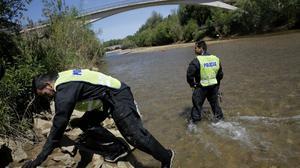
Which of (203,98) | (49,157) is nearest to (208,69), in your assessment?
(203,98)

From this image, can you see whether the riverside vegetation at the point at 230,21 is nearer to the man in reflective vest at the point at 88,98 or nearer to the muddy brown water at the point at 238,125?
the muddy brown water at the point at 238,125

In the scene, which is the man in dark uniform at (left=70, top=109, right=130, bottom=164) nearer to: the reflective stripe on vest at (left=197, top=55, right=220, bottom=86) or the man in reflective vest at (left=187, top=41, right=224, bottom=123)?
the man in reflective vest at (left=187, top=41, right=224, bottom=123)

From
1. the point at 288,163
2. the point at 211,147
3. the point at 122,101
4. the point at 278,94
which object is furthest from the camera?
the point at 278,94

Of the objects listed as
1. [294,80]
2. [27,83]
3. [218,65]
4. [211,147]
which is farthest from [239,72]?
[27,83]

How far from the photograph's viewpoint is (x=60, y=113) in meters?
4.11

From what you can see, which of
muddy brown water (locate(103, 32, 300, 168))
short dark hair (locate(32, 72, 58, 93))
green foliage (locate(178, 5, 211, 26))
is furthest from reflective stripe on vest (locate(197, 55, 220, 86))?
green foliage (locate(178, 5, 211, 26))

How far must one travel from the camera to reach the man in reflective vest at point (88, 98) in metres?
4.14

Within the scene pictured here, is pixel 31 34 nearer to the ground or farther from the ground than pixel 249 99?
farther from the ground

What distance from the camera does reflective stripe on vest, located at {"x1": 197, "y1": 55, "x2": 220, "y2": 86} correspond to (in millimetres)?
7266

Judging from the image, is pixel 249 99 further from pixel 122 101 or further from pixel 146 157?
pixel 122 101

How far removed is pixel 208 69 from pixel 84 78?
3573mm

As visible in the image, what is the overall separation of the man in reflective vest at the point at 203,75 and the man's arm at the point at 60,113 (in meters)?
3.68

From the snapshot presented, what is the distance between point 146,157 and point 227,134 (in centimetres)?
192

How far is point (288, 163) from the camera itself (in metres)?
5.28
